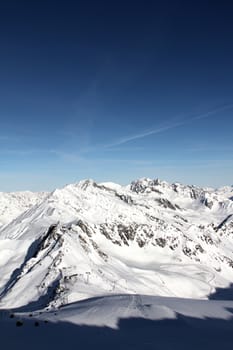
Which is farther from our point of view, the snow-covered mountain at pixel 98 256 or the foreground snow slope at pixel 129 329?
the snow-covered mountain at pixel 98 256

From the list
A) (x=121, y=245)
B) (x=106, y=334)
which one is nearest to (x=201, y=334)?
(x=106, y=334)

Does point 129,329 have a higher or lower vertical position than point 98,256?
higher

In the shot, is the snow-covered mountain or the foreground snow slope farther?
the snow-covered mountain

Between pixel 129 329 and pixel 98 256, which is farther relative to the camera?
pixel 98 256

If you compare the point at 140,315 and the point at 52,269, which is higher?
the point at 140,315

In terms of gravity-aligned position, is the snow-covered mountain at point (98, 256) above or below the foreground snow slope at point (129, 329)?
below

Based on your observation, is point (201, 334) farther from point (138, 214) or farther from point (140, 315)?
point (138, 214)

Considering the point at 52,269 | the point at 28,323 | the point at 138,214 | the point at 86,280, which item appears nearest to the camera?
the point at 28,323

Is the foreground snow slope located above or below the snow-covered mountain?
above
